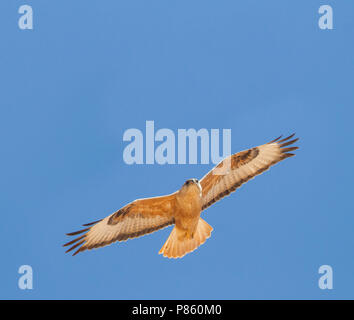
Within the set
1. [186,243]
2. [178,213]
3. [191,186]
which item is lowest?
[186,243]

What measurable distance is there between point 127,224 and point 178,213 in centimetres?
103

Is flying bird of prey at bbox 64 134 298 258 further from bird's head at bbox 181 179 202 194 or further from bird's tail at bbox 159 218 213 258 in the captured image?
bird's head at bbox 181 179 202 194

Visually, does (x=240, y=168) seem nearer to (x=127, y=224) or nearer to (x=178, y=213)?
(x=178, y=213)

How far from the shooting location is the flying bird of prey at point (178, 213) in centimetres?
1080

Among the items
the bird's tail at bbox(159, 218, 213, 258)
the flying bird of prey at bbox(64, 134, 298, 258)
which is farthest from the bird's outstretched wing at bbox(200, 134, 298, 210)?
the bird's tail at bbox(159, 218, 213, 258)

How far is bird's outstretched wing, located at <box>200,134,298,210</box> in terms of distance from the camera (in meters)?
11.0

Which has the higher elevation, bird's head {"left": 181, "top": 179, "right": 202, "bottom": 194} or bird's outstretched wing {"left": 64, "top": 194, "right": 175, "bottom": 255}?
bird's head {"left": 181, "top": 179, "right": 202, "bottom": 194}

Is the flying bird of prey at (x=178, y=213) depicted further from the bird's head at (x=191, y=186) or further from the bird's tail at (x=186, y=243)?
the bird's head at (x=191, y=186)

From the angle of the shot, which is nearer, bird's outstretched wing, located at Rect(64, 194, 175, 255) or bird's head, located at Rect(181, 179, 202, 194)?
bird's head, located at Rect(181, 179, 202, 194)

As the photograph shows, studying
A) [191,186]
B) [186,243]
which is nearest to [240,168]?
[191,186]

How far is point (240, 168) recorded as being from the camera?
11117mm
